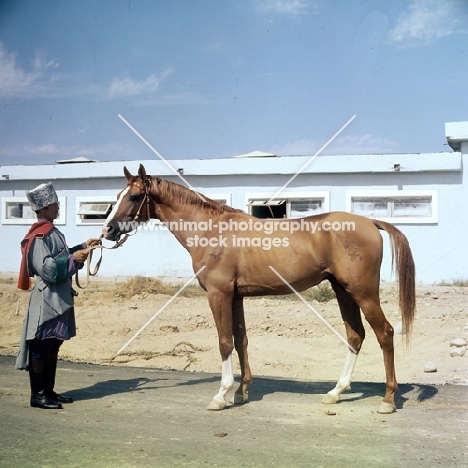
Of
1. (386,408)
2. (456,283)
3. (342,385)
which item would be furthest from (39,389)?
(456,283)

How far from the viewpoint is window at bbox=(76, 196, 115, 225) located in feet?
64.3

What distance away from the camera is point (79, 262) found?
6219mm

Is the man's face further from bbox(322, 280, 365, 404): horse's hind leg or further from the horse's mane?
bbox(322, 280, 365, 404): horse's hind leg

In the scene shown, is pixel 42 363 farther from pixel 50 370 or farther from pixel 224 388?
pixel 224 388

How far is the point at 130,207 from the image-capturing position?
6.59 metres

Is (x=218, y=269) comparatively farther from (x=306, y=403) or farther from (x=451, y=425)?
(x=451, y=425)

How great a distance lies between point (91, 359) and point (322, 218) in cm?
536

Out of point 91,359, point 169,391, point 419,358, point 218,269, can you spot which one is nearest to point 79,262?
point 218,269

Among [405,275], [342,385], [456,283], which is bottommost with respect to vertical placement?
[342,385]

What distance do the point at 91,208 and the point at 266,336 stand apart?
974cm

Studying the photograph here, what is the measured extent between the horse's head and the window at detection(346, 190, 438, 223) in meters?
11.5

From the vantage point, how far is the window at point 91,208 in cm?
1959

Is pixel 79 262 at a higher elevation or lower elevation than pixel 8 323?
higher

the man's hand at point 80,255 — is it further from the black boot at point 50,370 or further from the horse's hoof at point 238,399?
the horse's hoof at point 238,399
